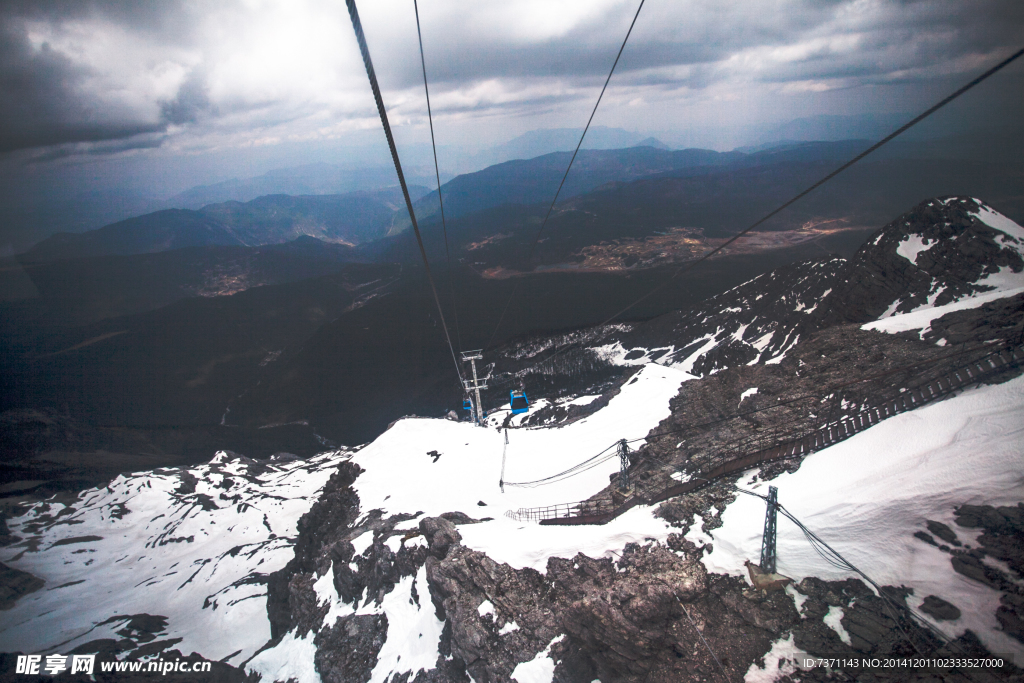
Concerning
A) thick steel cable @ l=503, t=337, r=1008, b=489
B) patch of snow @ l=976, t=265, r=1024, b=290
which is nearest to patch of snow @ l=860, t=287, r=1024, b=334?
thick steel cable @ l=503, t=337, r=1008, b=489

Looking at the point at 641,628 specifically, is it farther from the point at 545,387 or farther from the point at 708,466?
the point at 545,387

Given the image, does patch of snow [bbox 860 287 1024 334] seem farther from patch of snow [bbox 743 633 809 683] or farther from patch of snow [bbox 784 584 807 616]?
patch of snow [bbox 743 633 809 683]

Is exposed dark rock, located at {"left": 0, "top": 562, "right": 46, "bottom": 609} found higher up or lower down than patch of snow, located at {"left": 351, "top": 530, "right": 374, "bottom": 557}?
lower down

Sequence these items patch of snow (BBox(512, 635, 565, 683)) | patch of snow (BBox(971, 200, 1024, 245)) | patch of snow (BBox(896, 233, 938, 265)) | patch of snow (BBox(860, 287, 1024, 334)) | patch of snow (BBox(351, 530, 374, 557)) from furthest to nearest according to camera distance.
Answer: patch of snow (BBox(896, 233, 938, 265)) → patch of snow (BBox(971, 200, 1024, 245)) → patch of snow (BBox(351, 530, 374, 557)) → patch of snow (BBox(860, 287, 1024, 334)) → patch of snow (BBox(512, 635, 565, 683))

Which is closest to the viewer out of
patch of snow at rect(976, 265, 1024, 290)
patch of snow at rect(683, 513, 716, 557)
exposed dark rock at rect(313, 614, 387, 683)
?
patch of snow at rect(683, 513, 716, 557)

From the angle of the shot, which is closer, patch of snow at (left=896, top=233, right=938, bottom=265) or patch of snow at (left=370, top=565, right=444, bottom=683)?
patch of snow at (left=370, top=565, right=444, bottom=683)

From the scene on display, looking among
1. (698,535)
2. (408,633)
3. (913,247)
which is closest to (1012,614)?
(698,535)

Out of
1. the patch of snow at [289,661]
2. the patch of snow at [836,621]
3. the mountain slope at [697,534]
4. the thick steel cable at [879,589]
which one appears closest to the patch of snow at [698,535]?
the mountain slope at [697,534]

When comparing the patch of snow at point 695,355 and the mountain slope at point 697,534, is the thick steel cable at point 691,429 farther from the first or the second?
the patch of snow at point 695,355
